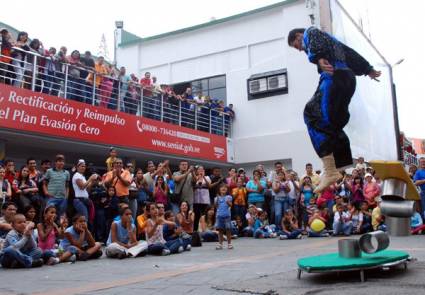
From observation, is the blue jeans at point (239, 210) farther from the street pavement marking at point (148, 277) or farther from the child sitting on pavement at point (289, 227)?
the street pavement marking at point (148, 277)

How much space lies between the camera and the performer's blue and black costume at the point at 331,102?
512 centimetres

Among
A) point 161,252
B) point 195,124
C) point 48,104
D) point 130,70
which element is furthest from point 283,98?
point 161,252

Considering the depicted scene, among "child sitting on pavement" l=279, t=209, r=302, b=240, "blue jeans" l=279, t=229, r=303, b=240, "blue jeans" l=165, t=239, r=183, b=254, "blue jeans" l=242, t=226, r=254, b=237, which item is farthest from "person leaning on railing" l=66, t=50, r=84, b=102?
"blue jeans" l=279, t=229, r=303, b=240

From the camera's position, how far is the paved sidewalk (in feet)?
14.4

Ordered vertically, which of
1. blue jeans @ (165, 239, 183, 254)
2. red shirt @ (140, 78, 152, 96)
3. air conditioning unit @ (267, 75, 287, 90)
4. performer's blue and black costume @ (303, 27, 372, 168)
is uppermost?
air conditioning unit @ (267, 75, 287, 90)

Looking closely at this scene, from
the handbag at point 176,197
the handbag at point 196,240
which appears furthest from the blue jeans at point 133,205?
the handbag at point 196,240

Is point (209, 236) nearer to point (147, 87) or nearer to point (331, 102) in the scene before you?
point (147, 87)

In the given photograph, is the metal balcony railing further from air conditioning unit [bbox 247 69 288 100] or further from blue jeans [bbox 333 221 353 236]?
blue jeans [bbox 333 221 353 236]

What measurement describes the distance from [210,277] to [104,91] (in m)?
8.56

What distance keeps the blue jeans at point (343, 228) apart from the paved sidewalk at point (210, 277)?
2.74 meters

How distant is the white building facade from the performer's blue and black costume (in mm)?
9633

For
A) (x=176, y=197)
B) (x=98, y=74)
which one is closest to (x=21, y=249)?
(x=176, y=197)

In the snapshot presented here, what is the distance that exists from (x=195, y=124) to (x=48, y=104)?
5578 mm

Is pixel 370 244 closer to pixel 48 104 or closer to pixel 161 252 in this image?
pixel 161 252
